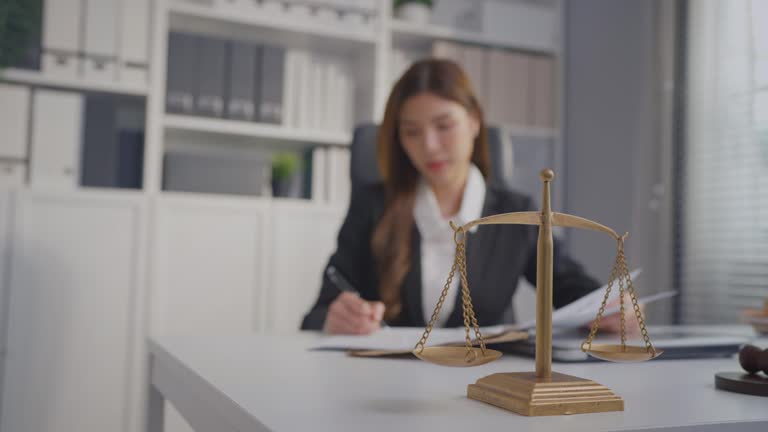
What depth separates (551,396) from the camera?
1.59 feet

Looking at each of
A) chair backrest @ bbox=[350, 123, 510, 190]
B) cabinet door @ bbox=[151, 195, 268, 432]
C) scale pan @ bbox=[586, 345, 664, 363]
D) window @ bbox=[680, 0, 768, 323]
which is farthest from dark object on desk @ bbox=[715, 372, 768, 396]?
cabinet door @ bbox=[151, 195, 268, 432]

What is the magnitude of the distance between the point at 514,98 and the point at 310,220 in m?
1.07

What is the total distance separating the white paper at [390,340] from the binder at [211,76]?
160 cm

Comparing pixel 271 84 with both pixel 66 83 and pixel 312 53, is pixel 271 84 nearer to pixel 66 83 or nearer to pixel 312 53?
pixel 312 53

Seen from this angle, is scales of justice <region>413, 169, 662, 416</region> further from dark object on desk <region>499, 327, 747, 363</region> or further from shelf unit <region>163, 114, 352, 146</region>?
shelf unit <region>163, 114, 352, 146</region>

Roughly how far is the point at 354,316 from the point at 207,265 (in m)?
1.49

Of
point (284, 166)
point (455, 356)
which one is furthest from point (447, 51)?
point (455, 356)

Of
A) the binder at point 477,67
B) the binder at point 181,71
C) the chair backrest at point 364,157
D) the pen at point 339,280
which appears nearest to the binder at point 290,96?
the binder at point 181,71

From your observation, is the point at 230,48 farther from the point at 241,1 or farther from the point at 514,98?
the point at 514,98

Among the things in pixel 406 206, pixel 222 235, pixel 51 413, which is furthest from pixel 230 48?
pixel 51 413

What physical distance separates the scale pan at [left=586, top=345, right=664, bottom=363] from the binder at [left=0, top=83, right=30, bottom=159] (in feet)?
6.99

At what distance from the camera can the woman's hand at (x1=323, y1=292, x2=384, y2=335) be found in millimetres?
1006

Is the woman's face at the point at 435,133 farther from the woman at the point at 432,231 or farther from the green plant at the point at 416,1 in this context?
the green plant at the point at 416,1

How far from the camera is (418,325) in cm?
155
